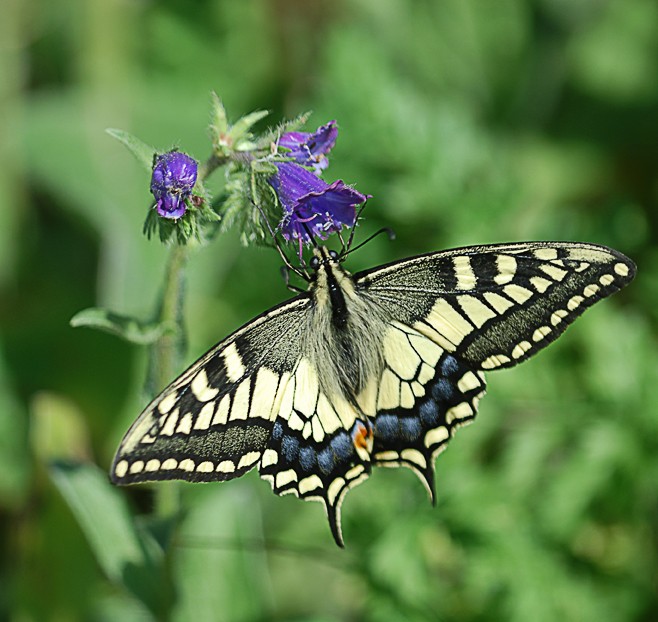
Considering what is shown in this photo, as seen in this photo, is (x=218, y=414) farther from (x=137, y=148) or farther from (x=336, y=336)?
(x=137, y=148)

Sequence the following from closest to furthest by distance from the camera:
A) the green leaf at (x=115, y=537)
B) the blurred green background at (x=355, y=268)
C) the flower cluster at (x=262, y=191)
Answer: the flower cluster at (x=262, y=191), the green leaf at (x=115, y=537), the blurred green background at (x=355, y=268)

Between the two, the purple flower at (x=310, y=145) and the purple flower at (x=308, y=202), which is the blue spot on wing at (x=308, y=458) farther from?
the purple flower at (x=310, y=145)

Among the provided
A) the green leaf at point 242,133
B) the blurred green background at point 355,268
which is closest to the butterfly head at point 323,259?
the green leaf at point 242,133

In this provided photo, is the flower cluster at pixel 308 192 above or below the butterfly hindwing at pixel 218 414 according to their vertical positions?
above

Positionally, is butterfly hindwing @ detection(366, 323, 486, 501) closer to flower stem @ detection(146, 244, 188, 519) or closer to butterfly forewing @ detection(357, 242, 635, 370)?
butterfly forewing @ detection(357, 242, 635, 370)

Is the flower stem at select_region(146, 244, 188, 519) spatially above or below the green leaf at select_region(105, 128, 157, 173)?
below

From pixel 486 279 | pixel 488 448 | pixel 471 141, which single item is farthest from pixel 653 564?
pixel 471 141

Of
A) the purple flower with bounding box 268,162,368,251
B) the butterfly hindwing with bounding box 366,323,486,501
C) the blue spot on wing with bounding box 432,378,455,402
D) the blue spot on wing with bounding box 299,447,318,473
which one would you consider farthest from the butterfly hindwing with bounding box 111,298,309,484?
the blue spot on wing with bounding box 432,378,455,402
